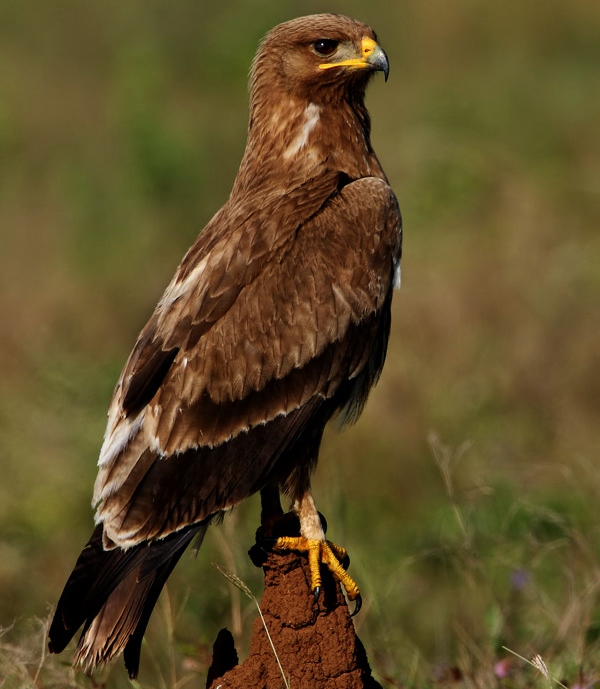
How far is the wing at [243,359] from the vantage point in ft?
14.2

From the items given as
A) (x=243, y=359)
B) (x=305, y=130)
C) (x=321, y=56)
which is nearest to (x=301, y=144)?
(x=305, y=130)

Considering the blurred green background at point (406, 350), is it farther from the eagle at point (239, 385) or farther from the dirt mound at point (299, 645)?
the dirt mound at point (299, 645)

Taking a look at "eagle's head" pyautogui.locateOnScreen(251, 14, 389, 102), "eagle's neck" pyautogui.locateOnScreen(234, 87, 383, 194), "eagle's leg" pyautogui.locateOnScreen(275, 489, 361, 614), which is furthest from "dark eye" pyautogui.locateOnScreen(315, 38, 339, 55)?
"eagle's leg" pyautogui.locateOnScreen(275, 489, 361, 614)

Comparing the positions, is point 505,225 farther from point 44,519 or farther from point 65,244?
point 44,519

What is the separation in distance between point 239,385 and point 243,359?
0.09 meters

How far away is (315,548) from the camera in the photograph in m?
4.30

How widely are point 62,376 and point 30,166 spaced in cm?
681

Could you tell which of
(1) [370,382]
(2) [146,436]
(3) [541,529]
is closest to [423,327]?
(3) [541,529]

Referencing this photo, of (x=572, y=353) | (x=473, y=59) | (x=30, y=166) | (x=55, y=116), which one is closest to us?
(x=572, y=353)

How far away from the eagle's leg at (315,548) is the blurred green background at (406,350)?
510 mm

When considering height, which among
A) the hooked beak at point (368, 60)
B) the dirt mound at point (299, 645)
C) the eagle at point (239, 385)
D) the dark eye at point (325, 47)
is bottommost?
the dirt mound at point (299, 645)

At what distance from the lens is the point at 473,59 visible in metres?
18.0

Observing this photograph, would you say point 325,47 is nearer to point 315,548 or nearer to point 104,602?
point 315,548

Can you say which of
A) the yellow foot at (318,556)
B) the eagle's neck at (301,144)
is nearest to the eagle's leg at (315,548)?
the yellow foot at (318,556)
